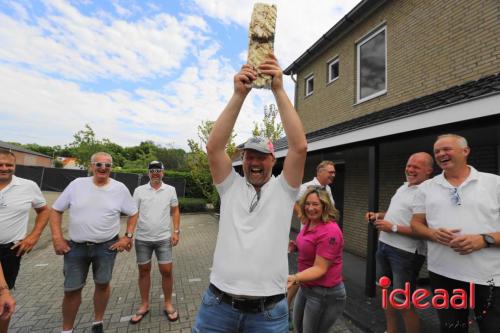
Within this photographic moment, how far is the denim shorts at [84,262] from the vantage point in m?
2.89

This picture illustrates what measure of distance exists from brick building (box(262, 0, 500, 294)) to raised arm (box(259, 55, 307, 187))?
2.32 m

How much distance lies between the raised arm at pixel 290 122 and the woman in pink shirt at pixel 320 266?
2.97 ft

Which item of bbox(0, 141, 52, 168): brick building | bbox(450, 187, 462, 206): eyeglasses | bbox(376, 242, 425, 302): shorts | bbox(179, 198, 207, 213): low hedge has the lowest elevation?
bbox(179, 198, 207, 213): low hedge

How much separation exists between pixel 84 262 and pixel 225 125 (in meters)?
2.62

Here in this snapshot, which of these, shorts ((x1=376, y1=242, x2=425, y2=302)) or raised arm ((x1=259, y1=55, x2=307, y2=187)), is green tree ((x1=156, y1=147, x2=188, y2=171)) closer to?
shorts ((x1=376, y1=242, x2=425, y2=302))

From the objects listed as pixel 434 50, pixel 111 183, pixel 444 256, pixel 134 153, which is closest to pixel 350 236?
pixel 434 50

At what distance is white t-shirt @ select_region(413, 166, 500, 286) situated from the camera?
6.36 ft

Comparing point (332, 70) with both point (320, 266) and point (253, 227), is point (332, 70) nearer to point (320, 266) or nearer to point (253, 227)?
point (320, 266)

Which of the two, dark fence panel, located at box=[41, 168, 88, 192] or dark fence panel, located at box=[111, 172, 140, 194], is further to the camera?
dark fence panel, located at box=[41, 168, 88, 192]

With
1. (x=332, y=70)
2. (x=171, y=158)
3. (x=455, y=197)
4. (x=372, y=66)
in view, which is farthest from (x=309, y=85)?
(x=171, y=158)

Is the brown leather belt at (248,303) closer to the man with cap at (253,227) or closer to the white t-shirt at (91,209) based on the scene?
the man with cap at (253,227)

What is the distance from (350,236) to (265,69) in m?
6.85

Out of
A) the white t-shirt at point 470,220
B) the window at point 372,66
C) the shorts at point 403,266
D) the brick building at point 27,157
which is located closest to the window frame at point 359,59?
the window at point 372,66

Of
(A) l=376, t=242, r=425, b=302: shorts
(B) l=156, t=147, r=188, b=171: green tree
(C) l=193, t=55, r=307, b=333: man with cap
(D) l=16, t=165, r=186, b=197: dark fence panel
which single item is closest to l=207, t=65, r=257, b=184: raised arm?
(C) l=193, t=55, r=307, b=333: man with cap
